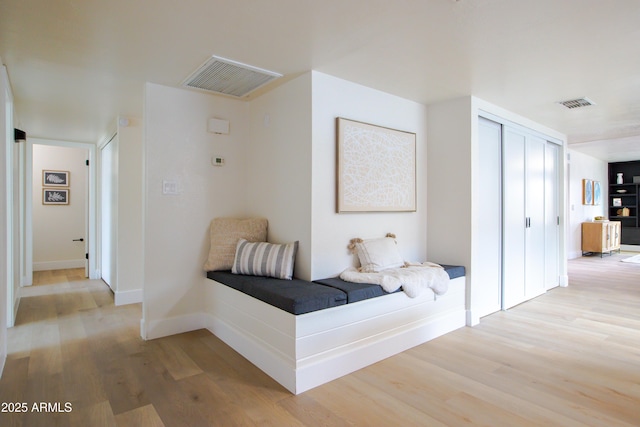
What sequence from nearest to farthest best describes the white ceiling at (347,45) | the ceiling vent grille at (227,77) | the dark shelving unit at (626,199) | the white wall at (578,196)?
the white ceiling at (347,45), the ceiling vent grille at (227,77), the white wall at (578,196), the dark shelving unit at (626,199)

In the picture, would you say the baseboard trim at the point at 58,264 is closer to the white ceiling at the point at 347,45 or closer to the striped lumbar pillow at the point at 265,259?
the white ceiling at the point at 347,45

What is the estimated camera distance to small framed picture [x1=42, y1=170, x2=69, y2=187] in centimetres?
686

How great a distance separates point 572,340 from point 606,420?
1.37 meters

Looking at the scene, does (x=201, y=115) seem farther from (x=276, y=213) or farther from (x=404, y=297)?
(x=404, y=297)

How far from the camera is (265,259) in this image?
10.0ft

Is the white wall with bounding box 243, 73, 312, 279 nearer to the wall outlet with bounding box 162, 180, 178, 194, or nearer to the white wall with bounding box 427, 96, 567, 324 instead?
the wall outlet with bounding box 162, 180, 178, 194

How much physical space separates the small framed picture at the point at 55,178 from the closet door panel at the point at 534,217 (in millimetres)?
8000

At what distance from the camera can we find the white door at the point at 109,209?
15.7ft

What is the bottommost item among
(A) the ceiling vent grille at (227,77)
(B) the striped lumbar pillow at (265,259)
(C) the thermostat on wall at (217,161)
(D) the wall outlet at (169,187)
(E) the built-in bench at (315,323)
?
(E) the built-in bench at (315,323)

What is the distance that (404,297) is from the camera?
300 centimetres

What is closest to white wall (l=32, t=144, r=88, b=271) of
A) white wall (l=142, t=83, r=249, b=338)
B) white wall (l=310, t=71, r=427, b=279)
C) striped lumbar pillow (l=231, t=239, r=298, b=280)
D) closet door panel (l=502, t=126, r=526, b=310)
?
white wall (l=142, t=83, r=249, b=338)

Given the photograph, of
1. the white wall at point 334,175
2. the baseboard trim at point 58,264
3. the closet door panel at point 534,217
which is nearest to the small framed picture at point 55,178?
the baseboard trim at point 58,264

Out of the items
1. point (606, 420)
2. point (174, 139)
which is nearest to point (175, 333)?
point (174, 139)

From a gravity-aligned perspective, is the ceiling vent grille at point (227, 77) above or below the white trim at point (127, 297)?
above
